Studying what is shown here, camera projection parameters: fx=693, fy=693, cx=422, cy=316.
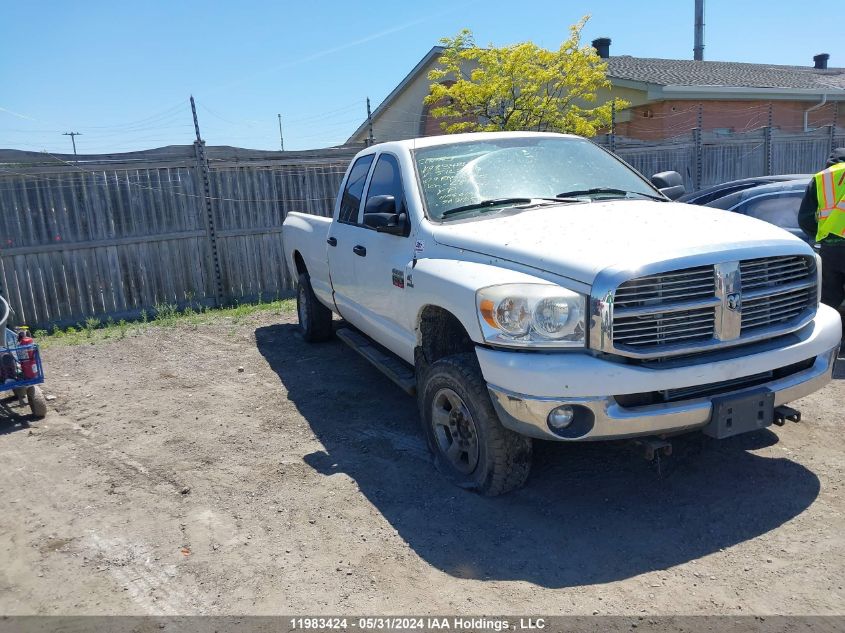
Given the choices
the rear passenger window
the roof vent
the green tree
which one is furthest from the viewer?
the roof vent

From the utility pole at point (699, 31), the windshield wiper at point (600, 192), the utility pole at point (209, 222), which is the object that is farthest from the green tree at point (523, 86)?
the utility pole at point (699, 31)

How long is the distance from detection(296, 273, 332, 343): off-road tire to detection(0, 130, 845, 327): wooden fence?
2960 millimetres

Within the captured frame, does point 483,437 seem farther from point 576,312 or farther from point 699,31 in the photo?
point 699,31

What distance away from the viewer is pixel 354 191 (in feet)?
19.6

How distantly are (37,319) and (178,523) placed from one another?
6.44 metres

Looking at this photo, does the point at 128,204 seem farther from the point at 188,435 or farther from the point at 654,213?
the point at 654,213

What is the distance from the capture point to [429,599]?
122 inches

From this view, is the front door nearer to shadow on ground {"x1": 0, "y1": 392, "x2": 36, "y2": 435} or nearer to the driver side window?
the driver side window

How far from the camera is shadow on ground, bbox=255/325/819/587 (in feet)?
11.1

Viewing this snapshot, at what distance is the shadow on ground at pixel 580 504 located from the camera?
3379 millimetres

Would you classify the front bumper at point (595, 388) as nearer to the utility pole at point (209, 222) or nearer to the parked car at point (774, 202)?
the parked car at point (774, 202)

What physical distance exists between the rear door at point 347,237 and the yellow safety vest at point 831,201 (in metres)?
3.92

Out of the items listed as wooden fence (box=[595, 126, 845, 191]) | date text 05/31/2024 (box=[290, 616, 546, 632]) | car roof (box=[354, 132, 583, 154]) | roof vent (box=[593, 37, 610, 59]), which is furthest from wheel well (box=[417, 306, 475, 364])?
roof vent (box=[593, 37, 610, 59])

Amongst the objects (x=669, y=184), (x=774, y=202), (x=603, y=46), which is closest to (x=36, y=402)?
(x=669, y=184)
